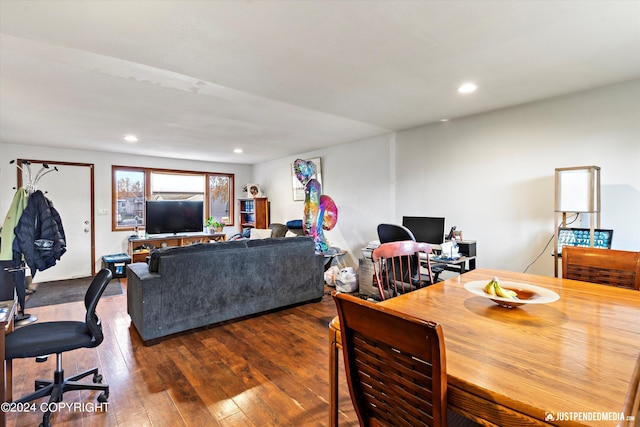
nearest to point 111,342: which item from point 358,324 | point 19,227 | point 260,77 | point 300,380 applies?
point 19,227

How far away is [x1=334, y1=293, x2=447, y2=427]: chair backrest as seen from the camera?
0.75 m

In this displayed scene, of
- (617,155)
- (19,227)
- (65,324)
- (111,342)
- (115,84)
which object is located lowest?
(111,342)

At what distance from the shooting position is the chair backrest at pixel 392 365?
0.75m

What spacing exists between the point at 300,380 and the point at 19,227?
10.0 ft

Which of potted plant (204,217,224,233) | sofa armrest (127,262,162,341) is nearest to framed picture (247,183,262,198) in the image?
potted plant (204,217,224,233)

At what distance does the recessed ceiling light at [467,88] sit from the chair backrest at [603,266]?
1604 millimetres

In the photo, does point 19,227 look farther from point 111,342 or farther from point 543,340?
point 543,340

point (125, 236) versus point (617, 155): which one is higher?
point (617, 155)

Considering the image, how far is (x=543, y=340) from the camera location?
105 centimetres

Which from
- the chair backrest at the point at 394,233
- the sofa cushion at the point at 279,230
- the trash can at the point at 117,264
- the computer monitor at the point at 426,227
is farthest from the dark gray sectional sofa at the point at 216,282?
the trash can at the point at 117,264

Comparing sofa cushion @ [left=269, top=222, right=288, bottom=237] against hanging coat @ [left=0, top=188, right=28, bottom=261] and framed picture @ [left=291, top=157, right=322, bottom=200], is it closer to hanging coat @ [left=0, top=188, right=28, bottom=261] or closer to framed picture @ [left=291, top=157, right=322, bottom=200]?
framed picture @ [left=291, top=157, right=322, bottom=200]

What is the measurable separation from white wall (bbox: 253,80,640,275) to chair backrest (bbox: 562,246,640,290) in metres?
1.33

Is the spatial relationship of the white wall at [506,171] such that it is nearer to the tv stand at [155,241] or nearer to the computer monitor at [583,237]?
Answer: the computer monitor at [583,237]

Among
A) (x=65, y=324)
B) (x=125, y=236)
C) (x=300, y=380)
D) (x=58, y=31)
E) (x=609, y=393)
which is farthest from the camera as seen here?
(x=125, y=236)
